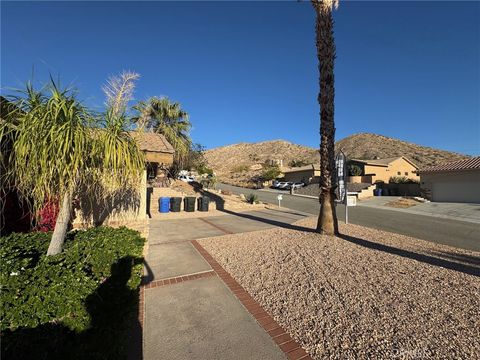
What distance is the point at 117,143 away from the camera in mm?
4172

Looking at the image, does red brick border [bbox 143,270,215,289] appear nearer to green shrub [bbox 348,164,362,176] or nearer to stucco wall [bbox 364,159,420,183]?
stucco wall [bbox 364,159,420,183]

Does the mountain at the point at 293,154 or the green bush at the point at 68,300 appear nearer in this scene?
the green bush at the point at 68,300

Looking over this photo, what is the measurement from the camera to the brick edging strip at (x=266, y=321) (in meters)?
3.01

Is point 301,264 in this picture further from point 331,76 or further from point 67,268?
point 331,76

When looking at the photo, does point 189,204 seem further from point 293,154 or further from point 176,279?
point 293,154

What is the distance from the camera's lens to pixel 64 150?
3.53m

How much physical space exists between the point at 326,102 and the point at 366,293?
6433mm

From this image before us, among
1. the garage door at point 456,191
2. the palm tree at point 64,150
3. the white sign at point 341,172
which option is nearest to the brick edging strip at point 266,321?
the palm tree at point 64,150

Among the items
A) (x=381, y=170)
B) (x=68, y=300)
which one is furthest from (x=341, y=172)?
(x=381, y=170)

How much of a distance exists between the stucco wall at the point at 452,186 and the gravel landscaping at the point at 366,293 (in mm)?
22134

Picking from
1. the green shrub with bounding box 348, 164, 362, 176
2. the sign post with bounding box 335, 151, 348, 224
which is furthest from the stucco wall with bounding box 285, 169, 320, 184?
the sign post with bounding box 335, 151, 348, 224

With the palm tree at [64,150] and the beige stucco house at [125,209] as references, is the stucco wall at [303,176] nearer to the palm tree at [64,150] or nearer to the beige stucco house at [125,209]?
the beige stucco house at [125,209]

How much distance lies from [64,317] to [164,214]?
12200mm

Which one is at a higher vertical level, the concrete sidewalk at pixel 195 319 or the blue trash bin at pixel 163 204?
the blue trash bin at pixel 163 204
